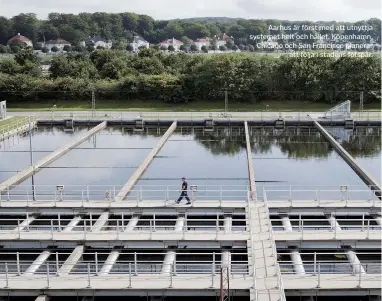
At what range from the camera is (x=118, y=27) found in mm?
114875

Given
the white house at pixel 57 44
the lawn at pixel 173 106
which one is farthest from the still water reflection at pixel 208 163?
the white house at pixel 57 44

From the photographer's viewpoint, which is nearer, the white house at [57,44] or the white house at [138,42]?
the white house at [57,44]

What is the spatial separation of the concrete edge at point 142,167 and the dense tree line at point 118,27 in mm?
74549

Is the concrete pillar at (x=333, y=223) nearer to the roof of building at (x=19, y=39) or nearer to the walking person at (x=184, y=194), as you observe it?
the walking person at (x=184, y=194)

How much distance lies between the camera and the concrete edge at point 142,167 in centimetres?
1759

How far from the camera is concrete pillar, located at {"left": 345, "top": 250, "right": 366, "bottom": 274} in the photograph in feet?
38.0

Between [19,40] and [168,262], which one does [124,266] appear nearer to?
[168,262]

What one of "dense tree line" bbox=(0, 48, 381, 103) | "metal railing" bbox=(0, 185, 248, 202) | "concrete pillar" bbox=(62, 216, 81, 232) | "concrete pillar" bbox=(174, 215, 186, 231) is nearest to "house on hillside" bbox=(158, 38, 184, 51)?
"dense tree line" bbox=(0, 48, 381, 103)

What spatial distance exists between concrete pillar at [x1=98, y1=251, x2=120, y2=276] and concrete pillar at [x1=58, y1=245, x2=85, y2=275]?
600 mm

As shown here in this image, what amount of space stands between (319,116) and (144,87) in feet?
42.2

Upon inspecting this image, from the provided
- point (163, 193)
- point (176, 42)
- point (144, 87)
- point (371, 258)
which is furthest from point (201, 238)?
point (176, 42)

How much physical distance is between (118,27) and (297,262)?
106898mm

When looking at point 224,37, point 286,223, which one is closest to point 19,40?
point 224,37

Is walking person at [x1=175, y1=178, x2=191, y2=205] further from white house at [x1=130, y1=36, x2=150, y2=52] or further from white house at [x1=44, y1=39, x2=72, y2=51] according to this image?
white house at [x1=130, y1=36, x2=150, y2=52]
